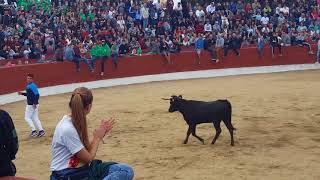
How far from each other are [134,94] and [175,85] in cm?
278

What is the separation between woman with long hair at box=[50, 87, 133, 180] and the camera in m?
3.80

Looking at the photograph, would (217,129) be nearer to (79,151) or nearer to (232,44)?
(79,151)

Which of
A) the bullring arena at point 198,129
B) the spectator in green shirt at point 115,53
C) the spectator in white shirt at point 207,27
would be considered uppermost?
the spectator in white shirt at point 207,27

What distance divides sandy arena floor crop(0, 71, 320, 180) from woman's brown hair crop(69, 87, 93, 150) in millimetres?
4502

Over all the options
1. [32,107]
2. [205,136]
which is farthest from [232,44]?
[32,107]

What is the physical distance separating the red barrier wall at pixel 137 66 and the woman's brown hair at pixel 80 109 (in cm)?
1514

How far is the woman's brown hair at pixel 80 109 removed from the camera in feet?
12.4

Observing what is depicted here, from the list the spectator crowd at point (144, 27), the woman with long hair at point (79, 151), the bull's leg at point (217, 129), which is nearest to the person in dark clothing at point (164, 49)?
the spectator crowd at point (144, 27)

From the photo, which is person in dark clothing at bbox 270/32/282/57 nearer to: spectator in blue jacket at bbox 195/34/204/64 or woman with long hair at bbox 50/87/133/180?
spectator in blue jacket at bbox 195/34/204/64

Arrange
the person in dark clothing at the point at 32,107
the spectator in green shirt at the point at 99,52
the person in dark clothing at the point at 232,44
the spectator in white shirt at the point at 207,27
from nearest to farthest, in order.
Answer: the person in dark clothing at the point at 32,107, the spectator in green shirt at the point at 99,52, the person in dark clothing at the point at 232,44, the spectator in white shirt at the point at 207,27

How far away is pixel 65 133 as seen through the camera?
384cm

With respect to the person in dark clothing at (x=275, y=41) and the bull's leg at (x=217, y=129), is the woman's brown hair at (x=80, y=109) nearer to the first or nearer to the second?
the bull's leg at (x=217, y=129)

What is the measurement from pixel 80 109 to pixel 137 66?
62.8 ft

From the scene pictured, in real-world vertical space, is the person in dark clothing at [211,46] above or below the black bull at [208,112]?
above
